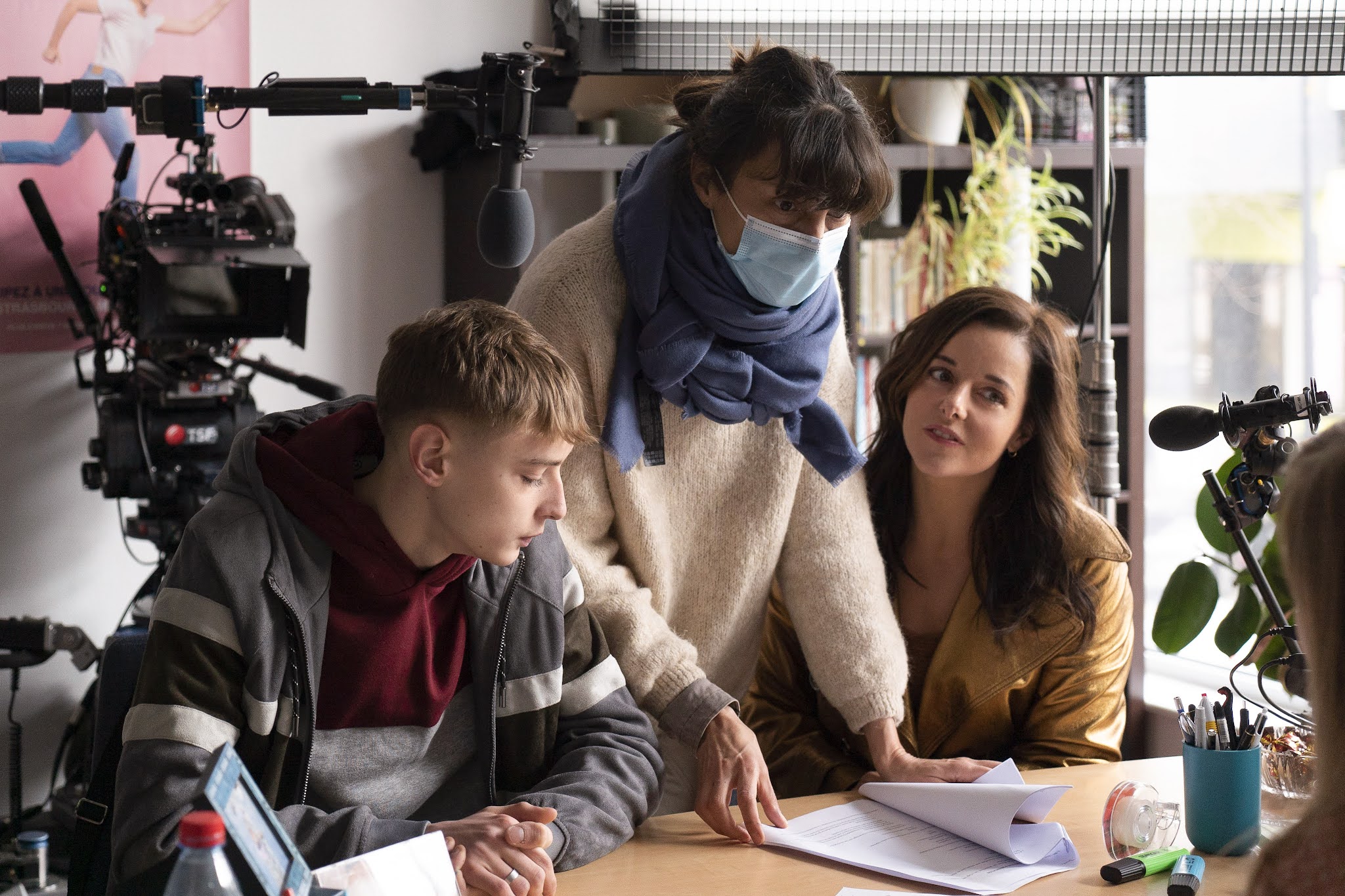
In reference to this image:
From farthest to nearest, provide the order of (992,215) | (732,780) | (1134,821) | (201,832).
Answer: (992,215), (732,780), (1134,821), (201,832)

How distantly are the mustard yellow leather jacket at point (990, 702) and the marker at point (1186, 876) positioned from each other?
0.48 metres

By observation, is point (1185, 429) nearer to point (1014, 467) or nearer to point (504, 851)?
point (1014, 467)

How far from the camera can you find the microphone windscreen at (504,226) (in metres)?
1.54

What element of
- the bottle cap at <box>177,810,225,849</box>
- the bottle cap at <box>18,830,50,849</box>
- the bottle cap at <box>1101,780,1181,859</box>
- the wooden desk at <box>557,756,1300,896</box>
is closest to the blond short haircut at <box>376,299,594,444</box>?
the wooden desk at <box>557,756,1300,896</box>

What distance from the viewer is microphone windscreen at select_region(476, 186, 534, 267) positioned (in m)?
1.54

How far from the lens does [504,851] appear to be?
119 centimetres

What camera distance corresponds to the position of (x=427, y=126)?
3.03 m

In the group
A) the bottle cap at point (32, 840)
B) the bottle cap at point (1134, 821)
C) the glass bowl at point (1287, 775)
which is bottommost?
the bottle cap at point (32, 840)

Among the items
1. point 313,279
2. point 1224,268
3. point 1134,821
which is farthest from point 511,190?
point 1224,268

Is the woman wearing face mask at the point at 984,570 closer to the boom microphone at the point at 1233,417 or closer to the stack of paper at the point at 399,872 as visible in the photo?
the boom microphone at the point at 1233,417

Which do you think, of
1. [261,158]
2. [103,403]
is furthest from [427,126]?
[103,403]

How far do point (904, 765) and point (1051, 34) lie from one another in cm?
105

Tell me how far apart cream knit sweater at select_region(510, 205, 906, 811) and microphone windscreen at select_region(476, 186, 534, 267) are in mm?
68

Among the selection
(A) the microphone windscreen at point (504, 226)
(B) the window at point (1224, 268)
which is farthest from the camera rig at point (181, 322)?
(B) the window at point (1224, 268)
